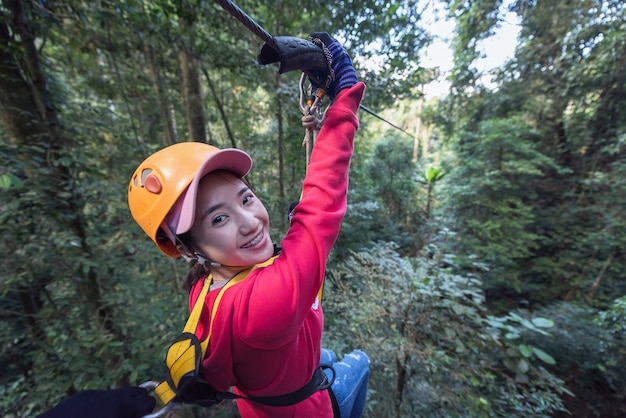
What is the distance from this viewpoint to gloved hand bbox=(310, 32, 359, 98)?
0.83 meters

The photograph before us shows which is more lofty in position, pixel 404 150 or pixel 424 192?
pixel 404 150

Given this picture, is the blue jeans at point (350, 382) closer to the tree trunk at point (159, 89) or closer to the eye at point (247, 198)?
the eye at point (247, 198)

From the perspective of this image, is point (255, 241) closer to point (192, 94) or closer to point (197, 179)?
point (197, 179)

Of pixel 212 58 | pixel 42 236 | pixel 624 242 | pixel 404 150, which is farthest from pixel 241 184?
pixel 404 150

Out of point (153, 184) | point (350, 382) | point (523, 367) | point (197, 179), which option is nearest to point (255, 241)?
point (197, 179)

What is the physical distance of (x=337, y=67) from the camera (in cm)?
84

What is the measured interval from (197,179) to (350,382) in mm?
1358

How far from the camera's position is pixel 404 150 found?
32.4 ft

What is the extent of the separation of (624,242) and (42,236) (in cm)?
770

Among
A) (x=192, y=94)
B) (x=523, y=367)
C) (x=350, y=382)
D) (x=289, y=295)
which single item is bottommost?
(x=523, y=367)

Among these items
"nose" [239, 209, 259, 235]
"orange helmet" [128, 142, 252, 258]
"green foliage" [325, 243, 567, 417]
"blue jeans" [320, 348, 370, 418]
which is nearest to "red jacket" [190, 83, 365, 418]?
"nose" [239, 209, 259, 235]

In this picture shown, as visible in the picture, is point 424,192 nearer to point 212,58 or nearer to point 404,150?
point 404,150

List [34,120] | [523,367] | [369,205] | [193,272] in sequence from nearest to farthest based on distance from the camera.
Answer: [193,272] → [34,120] → [523,367] → [369,205]

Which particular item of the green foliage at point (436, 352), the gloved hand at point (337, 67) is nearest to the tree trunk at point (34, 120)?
the gloved hand at point (337, 67)
